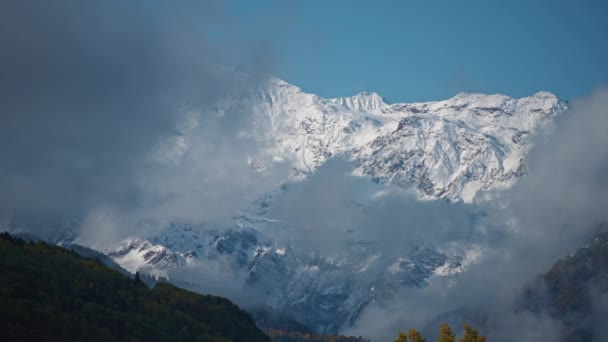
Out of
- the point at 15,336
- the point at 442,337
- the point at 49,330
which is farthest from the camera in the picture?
the point at 49,330

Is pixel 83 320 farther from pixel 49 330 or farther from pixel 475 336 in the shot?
pixel 475 336

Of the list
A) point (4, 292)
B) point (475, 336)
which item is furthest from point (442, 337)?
point (4, 292)

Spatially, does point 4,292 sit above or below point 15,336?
above

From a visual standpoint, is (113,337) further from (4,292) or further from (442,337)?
(442,337)

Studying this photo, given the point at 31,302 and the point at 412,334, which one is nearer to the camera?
the point at 412,334

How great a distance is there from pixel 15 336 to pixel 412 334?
210 ft

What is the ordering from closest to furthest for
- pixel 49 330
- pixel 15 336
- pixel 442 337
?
1. pixel 442 337
2. pixel 15 336
3. pixel 49 330

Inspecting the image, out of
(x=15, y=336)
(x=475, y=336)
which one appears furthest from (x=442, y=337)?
(x=15, y=336)

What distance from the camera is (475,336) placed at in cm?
15525

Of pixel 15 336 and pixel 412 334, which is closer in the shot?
pixel 412 334

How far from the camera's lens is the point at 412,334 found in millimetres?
156875

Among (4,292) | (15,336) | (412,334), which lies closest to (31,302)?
(4,292)

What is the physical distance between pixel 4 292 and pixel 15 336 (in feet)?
79.1

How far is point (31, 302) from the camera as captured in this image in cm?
19512
